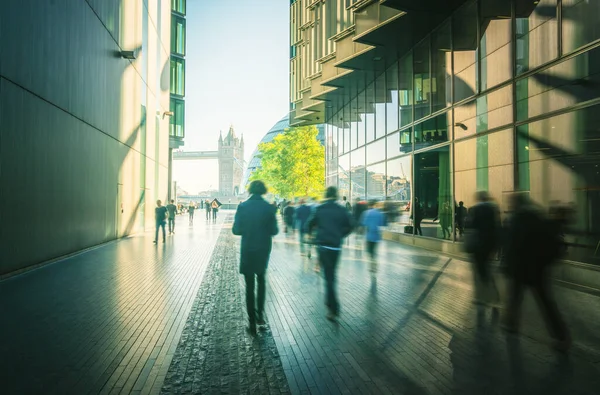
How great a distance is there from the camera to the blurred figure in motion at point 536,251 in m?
5.21

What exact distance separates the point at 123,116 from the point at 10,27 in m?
10.3

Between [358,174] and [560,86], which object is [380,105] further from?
[560,86]

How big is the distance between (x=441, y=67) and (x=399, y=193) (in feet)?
18.1

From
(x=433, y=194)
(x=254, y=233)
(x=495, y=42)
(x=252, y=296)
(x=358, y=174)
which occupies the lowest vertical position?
(x=252, y=296)

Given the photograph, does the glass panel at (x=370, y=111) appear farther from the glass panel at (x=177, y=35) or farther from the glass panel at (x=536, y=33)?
the glass panel at (x=177, y=35)

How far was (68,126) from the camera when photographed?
13086mm

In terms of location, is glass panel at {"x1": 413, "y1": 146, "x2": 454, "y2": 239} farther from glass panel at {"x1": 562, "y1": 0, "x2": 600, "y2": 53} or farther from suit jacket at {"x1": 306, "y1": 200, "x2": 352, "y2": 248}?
suit jacket at {"x1": 306, "y1": 200, "x2": 352, "y2": 248}

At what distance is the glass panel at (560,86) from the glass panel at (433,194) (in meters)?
4.61

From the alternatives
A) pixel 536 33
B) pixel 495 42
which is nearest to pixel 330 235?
pixel 536 33

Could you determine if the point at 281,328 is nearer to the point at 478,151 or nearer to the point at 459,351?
the point at 459,351

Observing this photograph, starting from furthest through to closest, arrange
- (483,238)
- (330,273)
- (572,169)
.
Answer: (572,169)
(483,238)
(330,273)

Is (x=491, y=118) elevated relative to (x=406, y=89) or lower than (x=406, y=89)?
lower

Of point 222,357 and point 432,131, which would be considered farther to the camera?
point 432,131

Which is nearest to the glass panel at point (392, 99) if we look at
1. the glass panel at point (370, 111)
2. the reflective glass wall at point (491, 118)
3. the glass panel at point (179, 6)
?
the reflective glass wall at point (491, 118)
